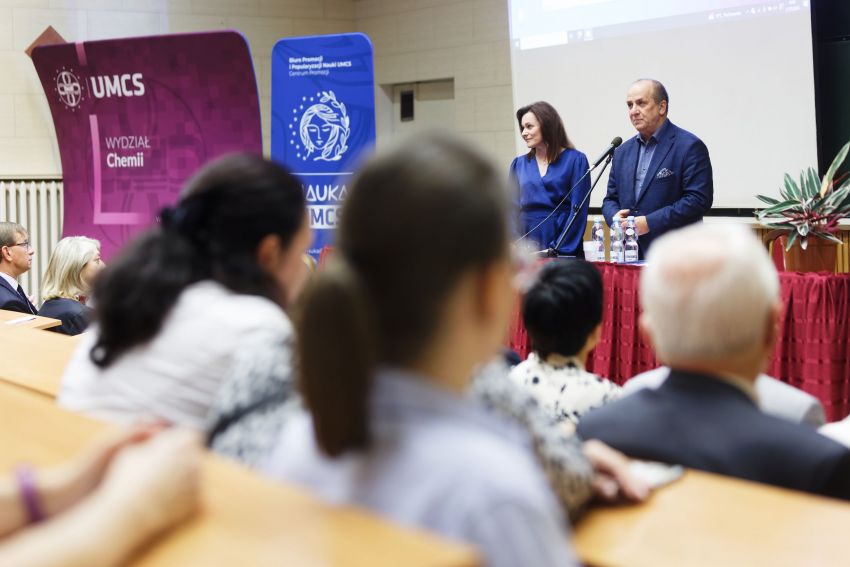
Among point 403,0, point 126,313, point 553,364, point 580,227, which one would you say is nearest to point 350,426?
point 126,313

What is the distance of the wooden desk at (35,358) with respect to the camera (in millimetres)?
1979

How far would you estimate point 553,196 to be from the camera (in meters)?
4.82

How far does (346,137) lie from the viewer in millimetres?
5113

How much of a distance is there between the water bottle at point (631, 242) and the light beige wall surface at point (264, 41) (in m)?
3.05

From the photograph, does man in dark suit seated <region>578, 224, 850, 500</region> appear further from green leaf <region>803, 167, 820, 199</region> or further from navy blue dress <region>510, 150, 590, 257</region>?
navy blue dress <region>510, 150, 590, 257</region>

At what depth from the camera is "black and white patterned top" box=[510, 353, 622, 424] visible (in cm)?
196

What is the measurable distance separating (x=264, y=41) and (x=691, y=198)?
467 centimetres

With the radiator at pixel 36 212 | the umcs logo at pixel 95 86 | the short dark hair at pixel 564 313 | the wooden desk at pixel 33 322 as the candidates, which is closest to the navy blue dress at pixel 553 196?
the wooden desk at pixel 33 322

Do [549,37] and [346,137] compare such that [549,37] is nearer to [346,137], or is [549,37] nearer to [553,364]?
[346,137]

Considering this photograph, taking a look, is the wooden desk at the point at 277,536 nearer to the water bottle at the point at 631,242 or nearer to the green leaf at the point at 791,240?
Result: the green leaf at the point at 791,240

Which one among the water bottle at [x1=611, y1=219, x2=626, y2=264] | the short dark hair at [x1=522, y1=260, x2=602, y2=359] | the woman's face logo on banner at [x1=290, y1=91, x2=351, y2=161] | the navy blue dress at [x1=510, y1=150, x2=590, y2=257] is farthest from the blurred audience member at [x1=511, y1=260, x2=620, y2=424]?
the woman's face logo on banner at [x1=290, y1=91, x2=351, y2=161]

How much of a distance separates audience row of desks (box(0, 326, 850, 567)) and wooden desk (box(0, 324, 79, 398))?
0.47 metres

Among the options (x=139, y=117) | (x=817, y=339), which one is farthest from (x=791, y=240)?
(x=139, y=117)

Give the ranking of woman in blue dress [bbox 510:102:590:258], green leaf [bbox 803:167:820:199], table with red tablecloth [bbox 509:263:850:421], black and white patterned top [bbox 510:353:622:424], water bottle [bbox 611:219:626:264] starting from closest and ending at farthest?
black and white patterned top [bbox 510:353:622:424] < table with red tablecloth [bbox 509:263:850:421] < green leaf [bbox 803:167:820:199] < water bottle [bbox 611:219:626:264] < woman in blue dress [bbox 510:102:590:258]
